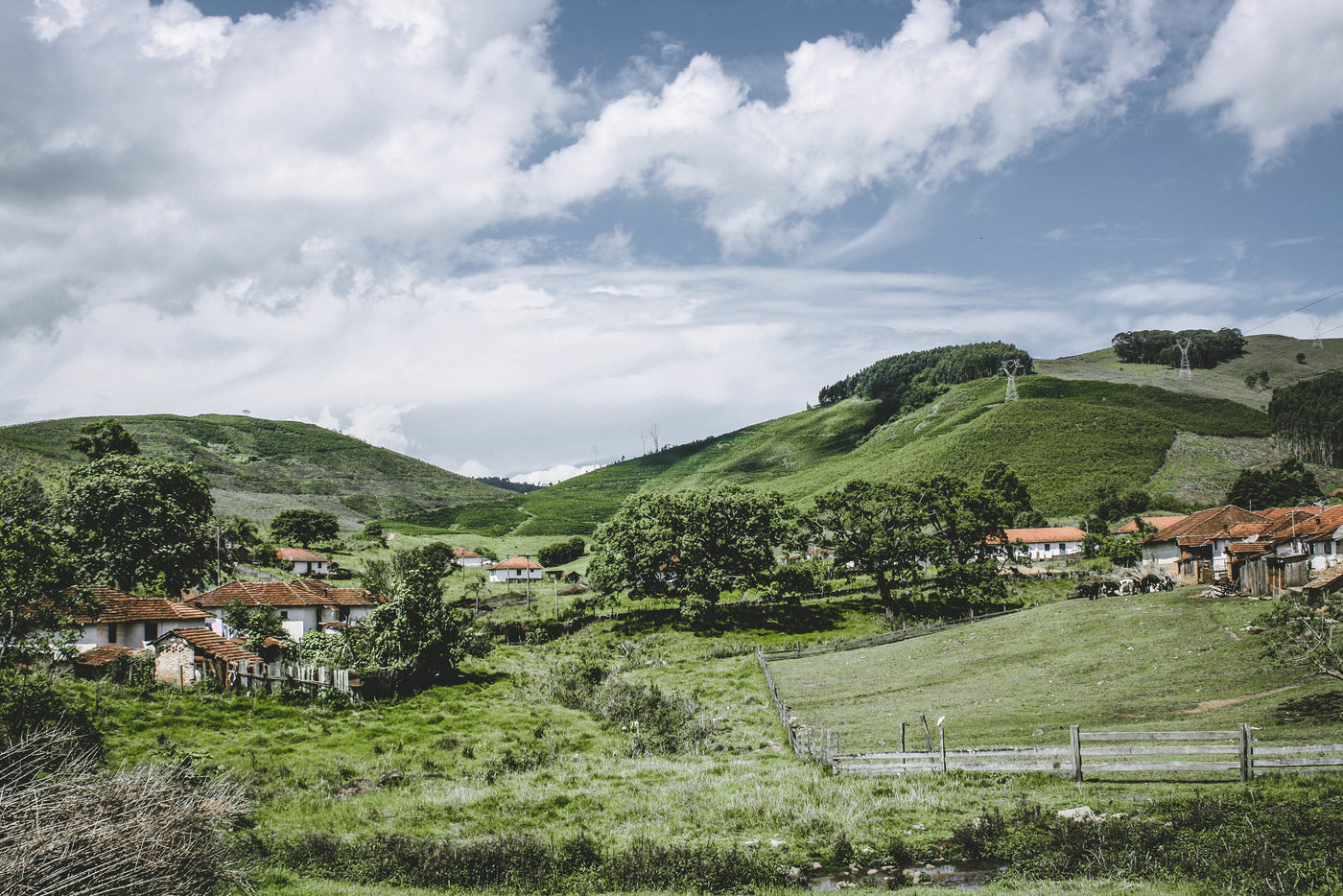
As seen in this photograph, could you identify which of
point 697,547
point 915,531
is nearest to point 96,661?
point 697,547

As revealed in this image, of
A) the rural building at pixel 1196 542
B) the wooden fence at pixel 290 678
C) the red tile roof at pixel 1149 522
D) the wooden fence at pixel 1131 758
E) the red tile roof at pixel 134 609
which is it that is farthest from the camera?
the red tile roof at pixel 1149 522

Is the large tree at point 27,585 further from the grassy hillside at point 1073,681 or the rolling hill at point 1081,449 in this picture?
the rolling hill at point 1081,449

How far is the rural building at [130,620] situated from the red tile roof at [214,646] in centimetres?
299

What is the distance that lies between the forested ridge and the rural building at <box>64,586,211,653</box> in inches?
6715

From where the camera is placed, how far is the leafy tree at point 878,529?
65.4m

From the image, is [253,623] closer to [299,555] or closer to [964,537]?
[964,537]

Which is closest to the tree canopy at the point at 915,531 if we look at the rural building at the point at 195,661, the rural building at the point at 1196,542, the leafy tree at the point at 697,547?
the leafy tree at the point at 697,547

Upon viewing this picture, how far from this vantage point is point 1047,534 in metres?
111

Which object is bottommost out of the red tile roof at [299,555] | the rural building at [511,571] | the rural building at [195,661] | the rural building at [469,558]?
the rural building at [511,571]

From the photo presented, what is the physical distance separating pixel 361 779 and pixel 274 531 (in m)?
103

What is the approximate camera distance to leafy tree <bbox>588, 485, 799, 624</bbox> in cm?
6725

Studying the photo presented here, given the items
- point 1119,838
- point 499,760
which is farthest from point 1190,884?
point 499,760

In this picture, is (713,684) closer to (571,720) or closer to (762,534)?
(571,720)

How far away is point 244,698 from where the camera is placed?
3425cm
